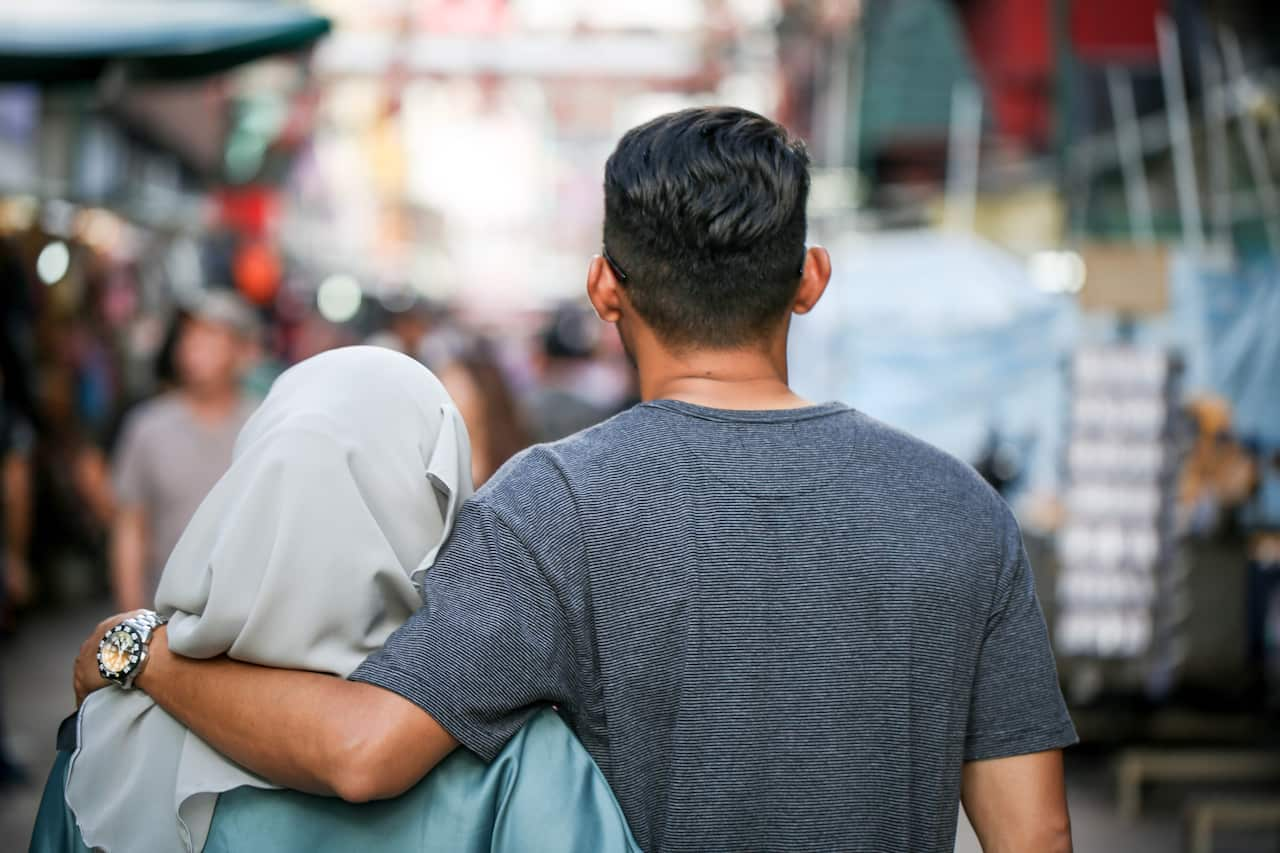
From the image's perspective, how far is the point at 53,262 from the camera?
1060 cm

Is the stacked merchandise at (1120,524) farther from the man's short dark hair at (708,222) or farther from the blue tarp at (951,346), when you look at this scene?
the man's short dark hair at (708,222)

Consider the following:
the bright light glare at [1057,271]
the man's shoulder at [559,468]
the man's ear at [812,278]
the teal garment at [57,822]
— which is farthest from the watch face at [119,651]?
the bright light glare at [1057,271]

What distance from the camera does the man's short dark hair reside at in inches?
70.6

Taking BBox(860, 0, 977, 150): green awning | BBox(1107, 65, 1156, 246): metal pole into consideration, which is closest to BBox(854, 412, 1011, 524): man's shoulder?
BBox(1107, 65, 1156, 246): metal pole

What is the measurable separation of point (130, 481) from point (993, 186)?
11416 millimetres

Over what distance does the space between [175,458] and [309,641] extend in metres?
4.03

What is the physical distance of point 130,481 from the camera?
5.55 m

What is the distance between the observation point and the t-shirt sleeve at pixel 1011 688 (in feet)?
6.27

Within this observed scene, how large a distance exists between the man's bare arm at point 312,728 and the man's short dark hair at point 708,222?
1.94 feet

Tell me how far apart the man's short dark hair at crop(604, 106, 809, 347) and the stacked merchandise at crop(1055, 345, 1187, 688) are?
20.6ft

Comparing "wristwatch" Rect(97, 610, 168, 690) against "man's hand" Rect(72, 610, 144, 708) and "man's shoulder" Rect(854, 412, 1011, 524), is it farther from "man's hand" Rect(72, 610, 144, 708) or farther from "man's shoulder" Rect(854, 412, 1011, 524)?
"man's shoulder" Rect(854, 412, 1011, 524)

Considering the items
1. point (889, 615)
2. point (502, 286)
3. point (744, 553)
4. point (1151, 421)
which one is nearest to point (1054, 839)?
point (889, 615)

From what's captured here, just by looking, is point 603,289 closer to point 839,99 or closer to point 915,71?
point 915,71

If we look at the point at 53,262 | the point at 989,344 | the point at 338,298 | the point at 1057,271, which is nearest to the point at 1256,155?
the point at 989,344
